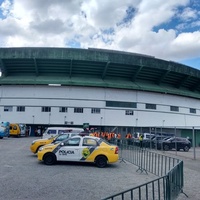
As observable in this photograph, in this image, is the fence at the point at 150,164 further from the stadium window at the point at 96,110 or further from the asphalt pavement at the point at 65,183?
the stadium window at the point at 96,110

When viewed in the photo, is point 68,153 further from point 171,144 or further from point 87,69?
point 87,69

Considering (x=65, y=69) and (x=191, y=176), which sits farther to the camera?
(x=65, y=69)

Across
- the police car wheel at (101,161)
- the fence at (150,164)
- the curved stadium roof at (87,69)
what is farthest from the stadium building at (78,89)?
the police car wheel at (101,161)

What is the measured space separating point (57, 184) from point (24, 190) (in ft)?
4.00

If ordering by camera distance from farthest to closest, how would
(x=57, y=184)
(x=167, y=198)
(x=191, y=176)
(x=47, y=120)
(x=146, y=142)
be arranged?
(x=47, y=120), (x=146, y=142), (x=191, y=176), (x=57, y=184), (x=167, y=198)

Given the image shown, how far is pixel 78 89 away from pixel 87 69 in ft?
13.6

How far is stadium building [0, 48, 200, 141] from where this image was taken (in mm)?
39094

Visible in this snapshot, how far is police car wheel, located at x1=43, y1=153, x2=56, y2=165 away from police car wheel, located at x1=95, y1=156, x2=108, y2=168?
2290 millimetres

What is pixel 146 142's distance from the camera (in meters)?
24.8

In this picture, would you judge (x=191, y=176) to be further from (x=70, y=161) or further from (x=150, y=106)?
(x=150, y=106)

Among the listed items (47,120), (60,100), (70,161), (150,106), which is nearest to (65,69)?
(60,100)

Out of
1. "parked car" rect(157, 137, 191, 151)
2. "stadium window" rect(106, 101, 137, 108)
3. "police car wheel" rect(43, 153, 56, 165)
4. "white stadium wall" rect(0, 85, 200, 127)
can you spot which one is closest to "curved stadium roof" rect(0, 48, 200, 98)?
"white stadium wall" rect(0, 85, 200, 127)

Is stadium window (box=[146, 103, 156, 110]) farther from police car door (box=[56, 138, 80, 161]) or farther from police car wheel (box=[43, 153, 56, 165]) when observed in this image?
police car wheel (box=[43, 153, 56, 165])

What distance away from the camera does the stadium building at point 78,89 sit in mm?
39094
